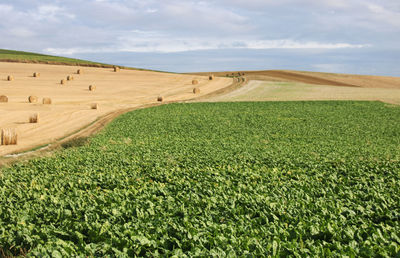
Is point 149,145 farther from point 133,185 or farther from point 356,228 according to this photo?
point 356,228

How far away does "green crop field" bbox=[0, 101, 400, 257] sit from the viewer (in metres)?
9.14

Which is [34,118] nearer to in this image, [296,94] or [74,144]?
[74,144]

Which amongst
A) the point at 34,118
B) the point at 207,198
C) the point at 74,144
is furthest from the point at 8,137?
the point at 207,198

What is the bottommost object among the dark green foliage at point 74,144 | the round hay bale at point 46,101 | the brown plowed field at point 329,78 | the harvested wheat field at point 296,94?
the dark green foliage at point 74,144

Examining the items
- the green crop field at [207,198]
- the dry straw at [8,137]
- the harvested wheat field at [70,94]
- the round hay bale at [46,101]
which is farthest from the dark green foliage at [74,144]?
the round hay bale at [46,101]

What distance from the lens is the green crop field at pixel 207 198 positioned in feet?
30.0

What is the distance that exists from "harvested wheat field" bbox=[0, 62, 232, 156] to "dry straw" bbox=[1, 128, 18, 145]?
559 millimetres

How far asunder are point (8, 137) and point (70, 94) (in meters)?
29.5

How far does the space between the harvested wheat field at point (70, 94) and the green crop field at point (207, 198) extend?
750 cm

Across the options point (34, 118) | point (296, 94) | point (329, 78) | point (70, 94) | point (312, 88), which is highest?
point (329, 78)

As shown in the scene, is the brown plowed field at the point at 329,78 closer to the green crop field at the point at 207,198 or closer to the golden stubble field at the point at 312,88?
the golden stubble field at the point at 312,88

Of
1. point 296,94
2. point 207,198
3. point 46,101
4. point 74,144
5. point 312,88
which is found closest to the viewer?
point 207,198

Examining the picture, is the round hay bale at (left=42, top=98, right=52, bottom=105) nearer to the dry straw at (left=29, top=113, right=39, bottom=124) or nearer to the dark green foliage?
the dry straw at (left=29, top=113, right=39, bottom=124)

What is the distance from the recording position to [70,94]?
5581 centimetres
